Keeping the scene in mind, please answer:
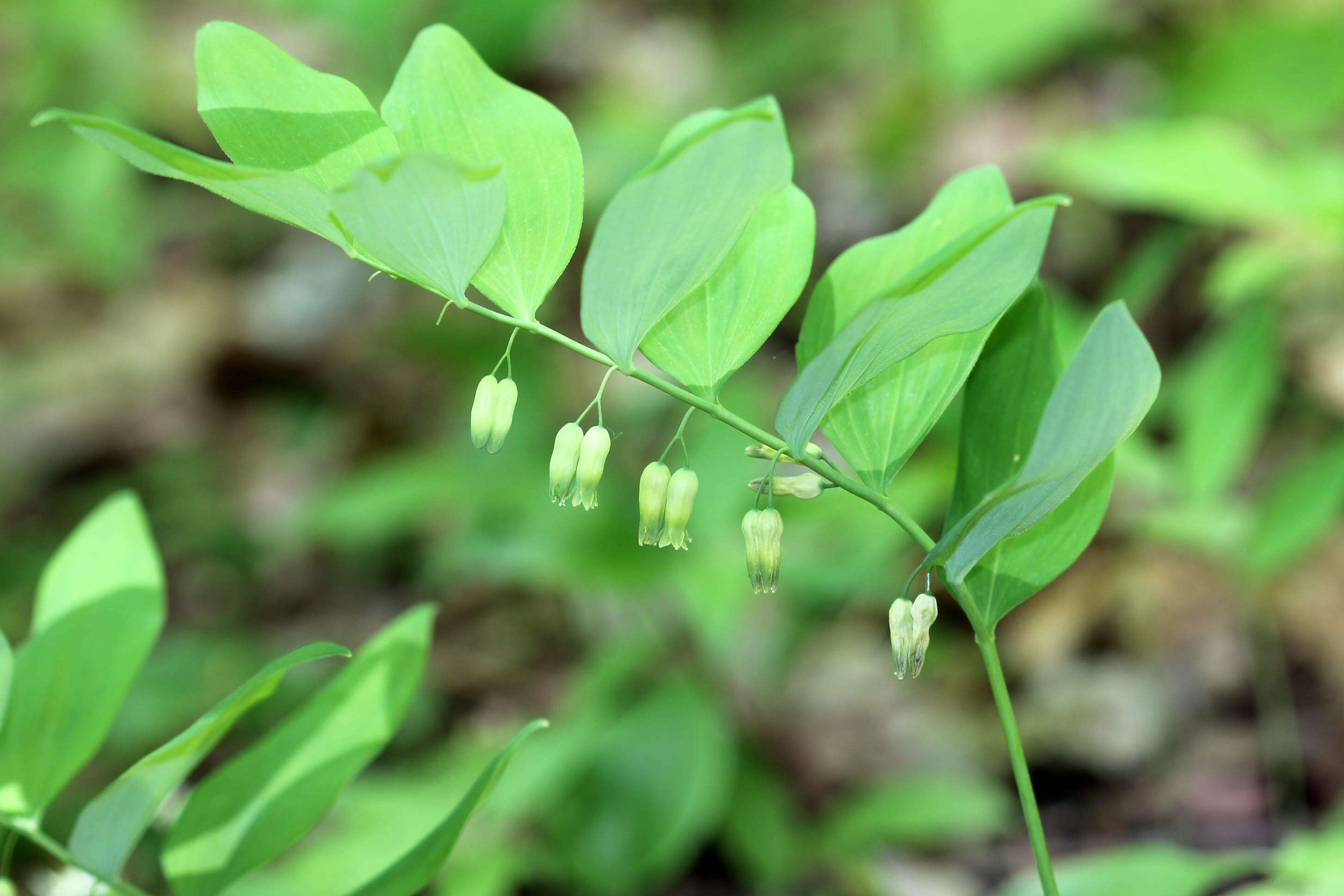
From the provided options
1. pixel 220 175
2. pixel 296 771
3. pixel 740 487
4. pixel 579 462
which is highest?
pixel 220 175

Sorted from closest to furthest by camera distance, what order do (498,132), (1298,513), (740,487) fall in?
(498,132) < (1298,513) < (740,487)

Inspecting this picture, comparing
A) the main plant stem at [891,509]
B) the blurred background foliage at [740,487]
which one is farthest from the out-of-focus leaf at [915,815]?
the main plant stem at [891,509]

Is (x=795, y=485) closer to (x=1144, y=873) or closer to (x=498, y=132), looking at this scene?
(x=498, y=132)

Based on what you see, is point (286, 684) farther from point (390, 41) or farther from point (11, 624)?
point (390, 41)

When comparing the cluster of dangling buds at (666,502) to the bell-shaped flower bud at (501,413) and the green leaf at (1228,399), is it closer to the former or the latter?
the bell-shaped flower bud at (501,413)

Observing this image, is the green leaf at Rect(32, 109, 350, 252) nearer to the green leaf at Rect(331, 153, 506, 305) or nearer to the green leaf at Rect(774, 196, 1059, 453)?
the green leaf at Rect(331, 153, 506, 305)

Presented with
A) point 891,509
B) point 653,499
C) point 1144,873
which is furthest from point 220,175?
point 1144,873
